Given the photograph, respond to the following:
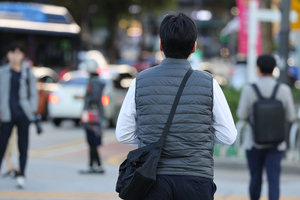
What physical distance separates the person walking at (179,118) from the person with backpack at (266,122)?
6.90 feet

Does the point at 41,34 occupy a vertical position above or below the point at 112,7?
below

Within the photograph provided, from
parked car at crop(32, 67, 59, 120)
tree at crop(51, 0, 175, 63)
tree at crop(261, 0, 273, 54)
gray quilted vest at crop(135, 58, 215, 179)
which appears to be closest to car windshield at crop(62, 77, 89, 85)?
parked car at crop(32, 67, 59, 120)

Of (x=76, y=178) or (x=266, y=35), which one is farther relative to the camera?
(x=266, y=35)

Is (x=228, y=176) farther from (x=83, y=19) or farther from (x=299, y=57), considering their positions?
(x=83, y=19)

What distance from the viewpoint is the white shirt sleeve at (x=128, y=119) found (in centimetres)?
289

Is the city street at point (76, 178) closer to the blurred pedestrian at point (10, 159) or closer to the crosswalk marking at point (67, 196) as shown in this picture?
the crosswalk marking at point (67, 196)

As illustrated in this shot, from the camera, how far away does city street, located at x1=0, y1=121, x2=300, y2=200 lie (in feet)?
21.2

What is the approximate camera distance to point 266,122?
4934 mm

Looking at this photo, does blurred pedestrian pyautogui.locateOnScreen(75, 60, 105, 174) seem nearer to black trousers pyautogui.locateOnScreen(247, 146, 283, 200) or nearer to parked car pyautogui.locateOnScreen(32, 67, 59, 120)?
black trousers pyautogui.locateOnScreen(247, 146, 283, 200)

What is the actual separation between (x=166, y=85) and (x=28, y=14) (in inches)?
651

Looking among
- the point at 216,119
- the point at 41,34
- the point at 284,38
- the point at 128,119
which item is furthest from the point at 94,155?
the point at 41,34

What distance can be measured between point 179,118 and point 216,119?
0.79 feet

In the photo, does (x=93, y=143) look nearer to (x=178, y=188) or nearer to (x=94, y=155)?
(x=94, y=155)

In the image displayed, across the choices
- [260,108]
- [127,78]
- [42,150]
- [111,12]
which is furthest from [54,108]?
[111,12]
